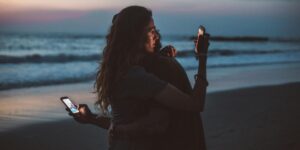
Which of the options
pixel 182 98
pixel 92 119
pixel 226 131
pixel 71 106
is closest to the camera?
pixel 182 98

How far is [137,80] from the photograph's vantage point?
8.28ft

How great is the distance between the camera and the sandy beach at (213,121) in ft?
22.2

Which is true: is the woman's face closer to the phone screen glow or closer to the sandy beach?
the phone screen glow

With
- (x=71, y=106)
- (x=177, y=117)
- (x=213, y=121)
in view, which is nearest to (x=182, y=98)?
(x=177, y=117)

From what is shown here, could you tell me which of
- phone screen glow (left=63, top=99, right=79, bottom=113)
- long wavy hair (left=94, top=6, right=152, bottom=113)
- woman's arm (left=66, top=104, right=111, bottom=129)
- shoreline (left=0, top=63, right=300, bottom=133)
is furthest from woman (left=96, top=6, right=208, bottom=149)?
shoreline (left=0, top=63, right=300, bottom=133)

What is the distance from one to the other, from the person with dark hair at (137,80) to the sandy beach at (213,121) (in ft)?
12.5

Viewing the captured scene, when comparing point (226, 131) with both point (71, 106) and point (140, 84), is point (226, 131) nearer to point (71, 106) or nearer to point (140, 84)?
point (71, 106)

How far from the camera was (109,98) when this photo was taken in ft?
8.87

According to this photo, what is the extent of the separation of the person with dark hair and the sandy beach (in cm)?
380

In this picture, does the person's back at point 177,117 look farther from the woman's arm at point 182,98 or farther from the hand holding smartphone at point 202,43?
the hand holding smartphone at point 202,43

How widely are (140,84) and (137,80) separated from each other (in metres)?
0.02

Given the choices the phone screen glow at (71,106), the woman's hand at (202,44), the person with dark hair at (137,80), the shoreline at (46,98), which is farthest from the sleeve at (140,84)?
the shoreline at (46,98)

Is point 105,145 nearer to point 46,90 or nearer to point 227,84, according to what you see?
point 46,90

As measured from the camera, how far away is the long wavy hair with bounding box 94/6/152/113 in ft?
8.41
